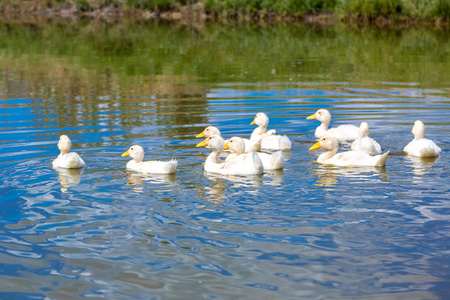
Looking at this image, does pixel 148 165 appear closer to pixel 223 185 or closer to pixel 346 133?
pixel 223 185

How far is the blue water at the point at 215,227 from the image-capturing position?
534 centimetres

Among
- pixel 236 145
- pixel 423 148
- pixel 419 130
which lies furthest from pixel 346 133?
pixel 236 145

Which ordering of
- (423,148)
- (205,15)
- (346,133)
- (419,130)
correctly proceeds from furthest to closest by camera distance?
(205,15), (346,133), (419,130), (423,148)

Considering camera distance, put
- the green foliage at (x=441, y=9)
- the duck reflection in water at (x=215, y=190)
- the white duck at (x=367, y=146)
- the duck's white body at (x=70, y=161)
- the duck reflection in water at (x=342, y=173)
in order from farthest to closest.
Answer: the green foliage at (x=441, y=9)
the white duck at (x=367, y=146)
the duck's white body at (x=70, y=161)
the duck reflection in water at (x=342, y=173)
the duck reflection in water at (x=215, y=190)

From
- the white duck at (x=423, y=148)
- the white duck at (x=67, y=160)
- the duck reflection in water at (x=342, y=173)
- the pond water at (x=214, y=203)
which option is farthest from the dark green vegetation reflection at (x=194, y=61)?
the white duck at (x=423, y=148)

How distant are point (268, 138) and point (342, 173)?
6.77 feet

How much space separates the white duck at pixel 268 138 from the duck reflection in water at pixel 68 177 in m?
2.97

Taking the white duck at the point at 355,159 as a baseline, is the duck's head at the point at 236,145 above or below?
above

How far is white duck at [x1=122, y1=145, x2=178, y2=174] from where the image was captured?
28.0 ft

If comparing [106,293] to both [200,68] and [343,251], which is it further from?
Result: [200,68]

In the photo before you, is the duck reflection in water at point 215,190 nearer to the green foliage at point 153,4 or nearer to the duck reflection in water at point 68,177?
the duck reflection in water at point 68,177

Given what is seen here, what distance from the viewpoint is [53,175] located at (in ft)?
28.6

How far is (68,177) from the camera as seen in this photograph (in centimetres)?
855

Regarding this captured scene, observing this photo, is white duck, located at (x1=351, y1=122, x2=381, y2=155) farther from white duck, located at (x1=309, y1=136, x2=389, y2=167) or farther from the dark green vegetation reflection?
the dark green vegetation reflection
